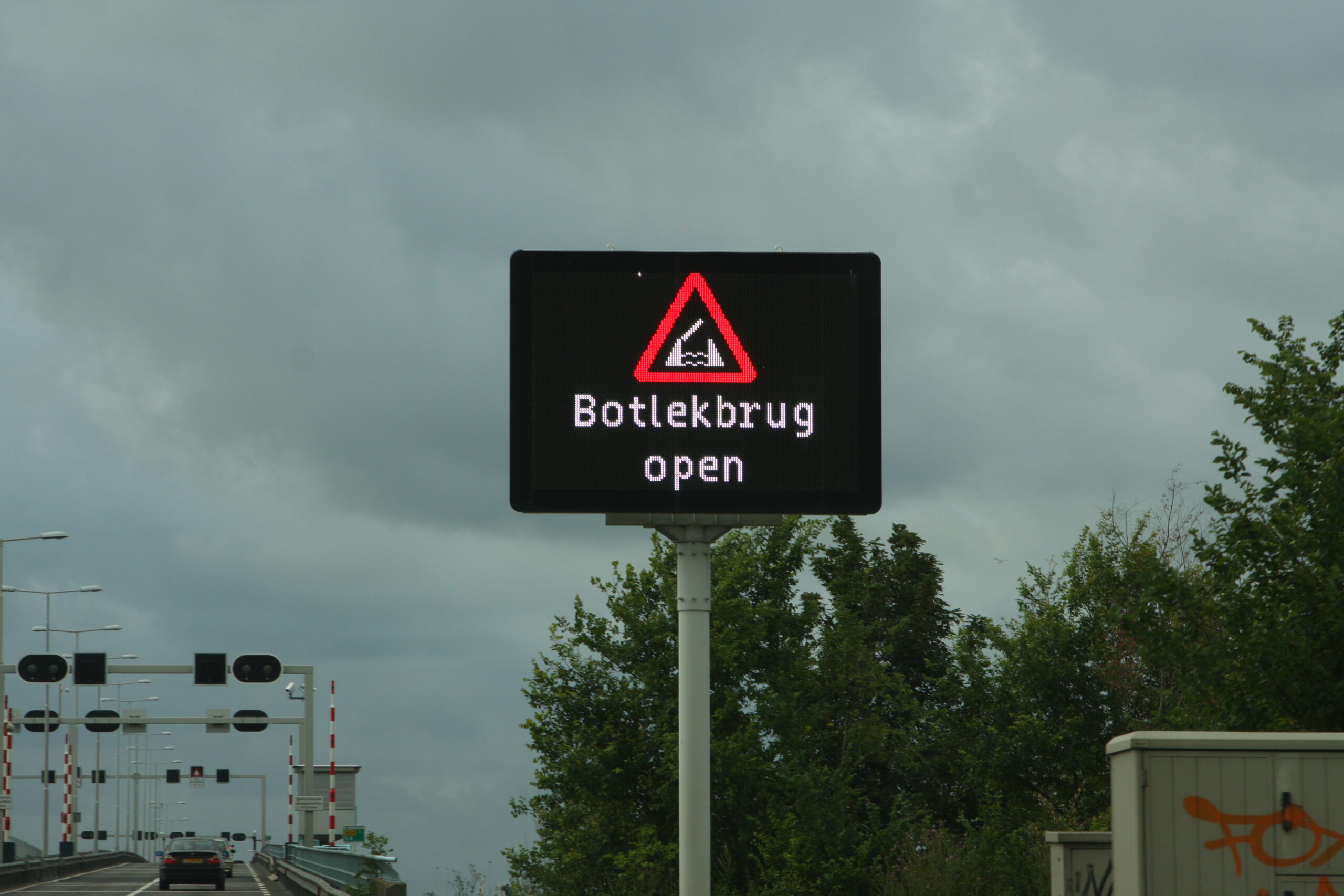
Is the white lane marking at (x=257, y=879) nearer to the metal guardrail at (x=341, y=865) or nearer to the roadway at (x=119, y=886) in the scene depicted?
the roadway at (x=119, y=886)

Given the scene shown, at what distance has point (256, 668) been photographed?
47.1 m

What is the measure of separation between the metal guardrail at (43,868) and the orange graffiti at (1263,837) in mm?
41596

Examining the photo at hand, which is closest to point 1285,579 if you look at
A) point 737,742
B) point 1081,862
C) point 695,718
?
point 1081,862

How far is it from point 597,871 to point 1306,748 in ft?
126

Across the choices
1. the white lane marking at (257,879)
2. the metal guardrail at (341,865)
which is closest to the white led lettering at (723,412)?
the metal guardrail at (341,865)

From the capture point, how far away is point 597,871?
4544cm

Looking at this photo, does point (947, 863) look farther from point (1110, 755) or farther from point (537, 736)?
point (537, 736)

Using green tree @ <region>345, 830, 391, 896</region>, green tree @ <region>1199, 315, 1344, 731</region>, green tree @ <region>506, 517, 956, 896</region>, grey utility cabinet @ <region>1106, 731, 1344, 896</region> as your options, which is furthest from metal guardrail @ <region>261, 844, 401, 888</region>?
grey utility cabinet @ <region>1106, 731, 1344, 896</region>

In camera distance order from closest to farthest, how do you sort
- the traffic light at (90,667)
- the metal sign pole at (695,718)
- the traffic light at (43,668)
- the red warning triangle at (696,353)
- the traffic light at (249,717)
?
the red warning triangle at (696,353)
the metal sign pole at (695,718)
the traffic light at (43,668)
the traffic light at (90,667)
the traffic light at (249,717)

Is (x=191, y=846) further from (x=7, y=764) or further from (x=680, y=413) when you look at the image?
(x=680, y=413)

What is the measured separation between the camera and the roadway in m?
41.2

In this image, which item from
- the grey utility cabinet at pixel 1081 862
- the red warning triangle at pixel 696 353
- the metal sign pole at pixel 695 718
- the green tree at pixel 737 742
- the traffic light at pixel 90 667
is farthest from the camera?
the traffic light at pixel 90 667

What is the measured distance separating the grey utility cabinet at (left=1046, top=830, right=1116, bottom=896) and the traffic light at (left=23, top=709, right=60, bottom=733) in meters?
51.4

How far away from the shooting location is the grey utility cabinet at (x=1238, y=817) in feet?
29.0
